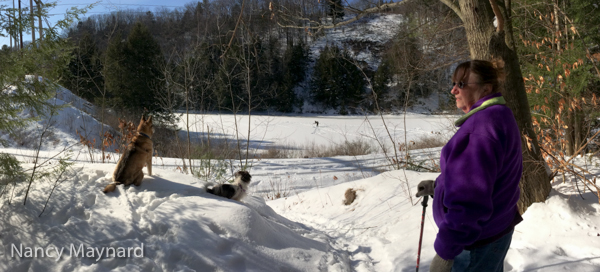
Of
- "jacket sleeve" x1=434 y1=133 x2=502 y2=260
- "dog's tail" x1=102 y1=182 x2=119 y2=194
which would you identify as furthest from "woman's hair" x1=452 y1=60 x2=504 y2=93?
"dog's tail" x1=102 y1=182 x2=119 y2=194

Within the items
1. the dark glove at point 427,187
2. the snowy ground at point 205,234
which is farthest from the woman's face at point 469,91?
the snowy ground at point 205,234

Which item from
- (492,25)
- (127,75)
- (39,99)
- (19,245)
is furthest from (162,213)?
(127,75)

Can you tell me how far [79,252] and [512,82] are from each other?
15.4 feet

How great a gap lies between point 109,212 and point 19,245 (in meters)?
0.72

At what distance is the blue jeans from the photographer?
1.68 m

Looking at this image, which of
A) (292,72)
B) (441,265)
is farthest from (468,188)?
(292,72)

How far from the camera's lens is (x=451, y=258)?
1599 millimetres

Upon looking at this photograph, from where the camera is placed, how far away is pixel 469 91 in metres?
1.84

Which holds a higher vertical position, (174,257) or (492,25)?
(492,25)

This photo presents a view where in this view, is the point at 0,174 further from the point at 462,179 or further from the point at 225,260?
the point at 462,179

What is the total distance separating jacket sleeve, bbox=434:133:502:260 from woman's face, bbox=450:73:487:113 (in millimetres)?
360

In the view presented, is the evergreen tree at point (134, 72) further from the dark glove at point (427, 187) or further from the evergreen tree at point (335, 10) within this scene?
the dark glove at point (427, 187)

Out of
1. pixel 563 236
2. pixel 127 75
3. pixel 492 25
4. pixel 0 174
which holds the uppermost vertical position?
pixel 127 75

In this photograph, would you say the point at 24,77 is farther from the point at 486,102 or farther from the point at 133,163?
the point at 486,102
